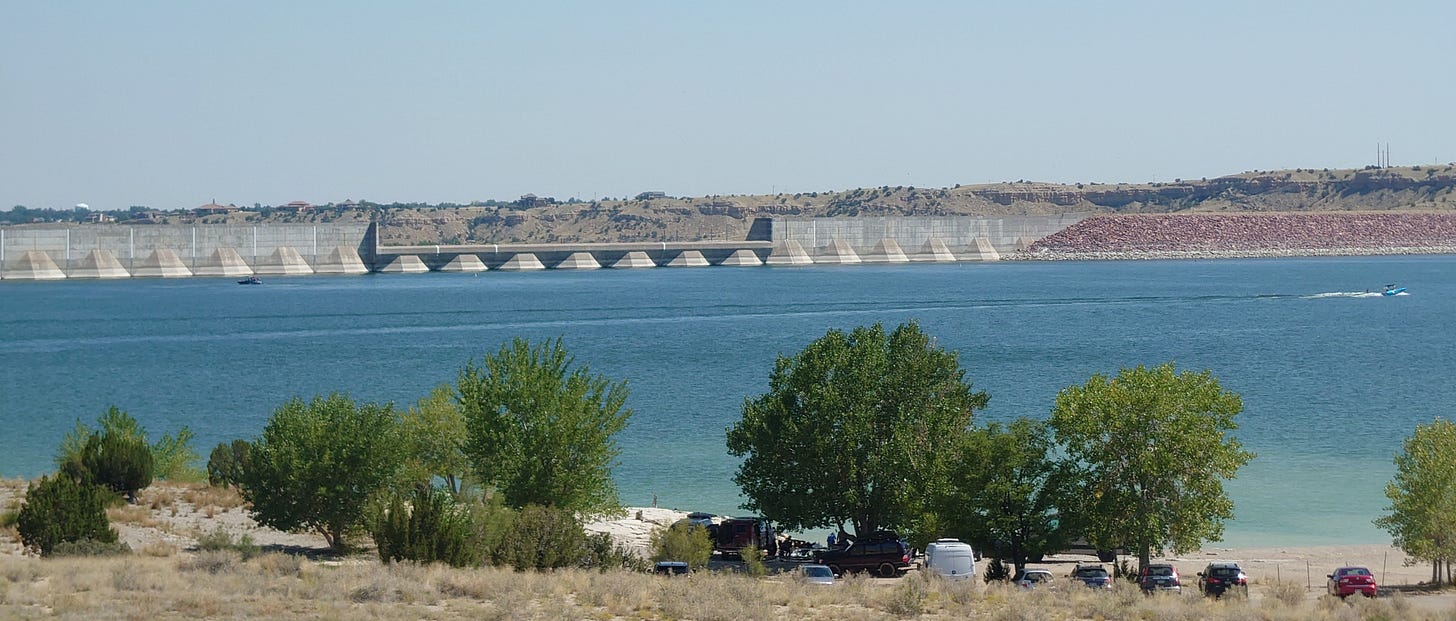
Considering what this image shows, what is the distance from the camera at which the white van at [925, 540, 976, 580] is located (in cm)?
2045

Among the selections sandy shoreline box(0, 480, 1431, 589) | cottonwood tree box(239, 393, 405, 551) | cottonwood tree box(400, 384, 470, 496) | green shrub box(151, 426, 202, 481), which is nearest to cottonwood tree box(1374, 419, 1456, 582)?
sandy shoreline box(0, 480, 1431, 589)

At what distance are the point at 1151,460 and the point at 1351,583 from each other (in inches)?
125

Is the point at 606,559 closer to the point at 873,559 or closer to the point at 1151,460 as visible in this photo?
the point at 873,559

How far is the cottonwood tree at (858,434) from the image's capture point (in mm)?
24109

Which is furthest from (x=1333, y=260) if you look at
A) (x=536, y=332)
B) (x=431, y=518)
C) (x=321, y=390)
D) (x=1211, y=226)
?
(x=431, y=518)

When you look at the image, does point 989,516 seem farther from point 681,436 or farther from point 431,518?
point 681,436

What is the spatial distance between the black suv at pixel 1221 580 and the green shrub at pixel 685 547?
22.3 feet

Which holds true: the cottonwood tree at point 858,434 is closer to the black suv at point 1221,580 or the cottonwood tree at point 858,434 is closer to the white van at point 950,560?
the white van at point 950,560

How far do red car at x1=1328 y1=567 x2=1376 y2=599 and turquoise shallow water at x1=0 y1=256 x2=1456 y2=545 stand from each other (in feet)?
26.9

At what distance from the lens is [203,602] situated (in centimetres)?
1533

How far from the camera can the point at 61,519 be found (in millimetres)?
20688

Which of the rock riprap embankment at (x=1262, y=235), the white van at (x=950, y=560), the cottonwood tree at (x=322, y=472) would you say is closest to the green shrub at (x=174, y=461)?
the cottonwood tree at (x=322, y=472)

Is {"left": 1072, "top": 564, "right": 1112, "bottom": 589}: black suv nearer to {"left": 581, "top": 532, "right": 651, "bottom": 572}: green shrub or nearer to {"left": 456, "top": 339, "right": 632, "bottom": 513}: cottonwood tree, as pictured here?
{"left": 581, "top": 532, "right": 651, "bottom": 572}: green shrub

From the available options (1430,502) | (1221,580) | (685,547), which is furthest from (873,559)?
(1430,502)
